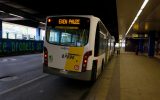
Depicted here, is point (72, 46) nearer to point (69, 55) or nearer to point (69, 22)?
point (69, 55)

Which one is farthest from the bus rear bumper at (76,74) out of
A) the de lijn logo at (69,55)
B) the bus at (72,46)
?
the de lijn logo at (69,55)

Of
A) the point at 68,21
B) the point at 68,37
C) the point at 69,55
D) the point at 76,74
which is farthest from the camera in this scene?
the point at 68,21

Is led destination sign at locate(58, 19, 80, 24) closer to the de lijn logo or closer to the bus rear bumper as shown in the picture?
the de lijn logo

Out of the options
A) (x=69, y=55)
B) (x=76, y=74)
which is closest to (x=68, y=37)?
(x=69, y=55)

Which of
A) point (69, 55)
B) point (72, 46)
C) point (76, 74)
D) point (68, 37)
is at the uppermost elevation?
point (68, 37)

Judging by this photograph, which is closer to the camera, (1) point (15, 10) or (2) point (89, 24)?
(2) point (89, 24)

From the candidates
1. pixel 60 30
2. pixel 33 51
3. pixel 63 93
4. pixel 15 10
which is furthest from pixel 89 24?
pixel 33 51

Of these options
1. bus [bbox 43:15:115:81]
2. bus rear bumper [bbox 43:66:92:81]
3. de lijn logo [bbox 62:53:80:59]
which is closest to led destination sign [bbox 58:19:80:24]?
bus [bbox 43:15:115:81]

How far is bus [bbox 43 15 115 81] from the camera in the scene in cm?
719

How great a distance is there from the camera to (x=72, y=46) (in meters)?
7.42

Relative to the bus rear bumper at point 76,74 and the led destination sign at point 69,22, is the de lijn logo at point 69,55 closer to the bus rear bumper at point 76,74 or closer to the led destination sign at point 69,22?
the bus rear bumper at point 76,74

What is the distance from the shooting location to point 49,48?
785 cm

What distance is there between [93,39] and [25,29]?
3191 centimetres

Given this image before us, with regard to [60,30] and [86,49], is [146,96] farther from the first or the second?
[60,30]
